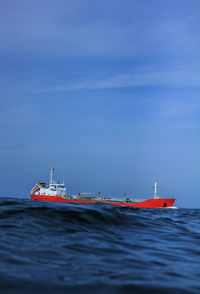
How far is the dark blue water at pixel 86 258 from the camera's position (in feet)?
9.46

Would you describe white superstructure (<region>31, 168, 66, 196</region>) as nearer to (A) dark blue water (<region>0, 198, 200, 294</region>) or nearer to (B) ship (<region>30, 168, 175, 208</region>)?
(B) ship (<region>30, 168, 175, 208</region>)

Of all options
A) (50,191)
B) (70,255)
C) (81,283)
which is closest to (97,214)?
(70,255)

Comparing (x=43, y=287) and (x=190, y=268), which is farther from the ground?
(x=43, y=287)

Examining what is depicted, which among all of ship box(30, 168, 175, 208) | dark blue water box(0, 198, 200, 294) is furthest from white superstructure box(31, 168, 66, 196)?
dark blue water box(0, 198, 200, 294)

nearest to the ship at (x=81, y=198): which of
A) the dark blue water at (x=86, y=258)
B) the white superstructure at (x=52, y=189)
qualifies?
the white superstructure at (x=52, y=189)


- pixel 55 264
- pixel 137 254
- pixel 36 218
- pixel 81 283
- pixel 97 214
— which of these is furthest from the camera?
pixel 97 214

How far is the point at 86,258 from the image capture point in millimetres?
3984

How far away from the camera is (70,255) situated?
405 cm

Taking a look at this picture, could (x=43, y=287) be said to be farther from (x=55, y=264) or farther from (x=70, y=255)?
(x=70, y=255)

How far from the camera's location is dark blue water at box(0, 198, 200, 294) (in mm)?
2883

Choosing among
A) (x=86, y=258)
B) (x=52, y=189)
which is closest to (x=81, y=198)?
(x=52, y=189)

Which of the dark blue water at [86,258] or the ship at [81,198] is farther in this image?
the ship at [81,198]

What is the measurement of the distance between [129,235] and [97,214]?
6.81ft

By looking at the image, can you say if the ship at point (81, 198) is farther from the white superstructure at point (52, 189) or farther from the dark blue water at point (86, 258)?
the dark blue water at point (86, 258)
